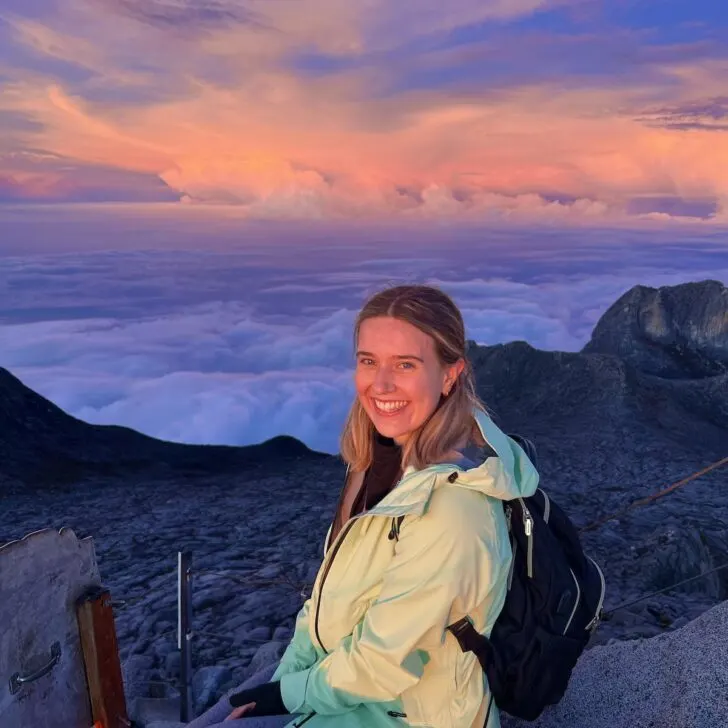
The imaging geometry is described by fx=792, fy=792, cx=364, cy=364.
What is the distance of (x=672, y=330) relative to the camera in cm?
1769

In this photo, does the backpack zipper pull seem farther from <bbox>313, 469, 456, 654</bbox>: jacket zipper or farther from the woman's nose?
the woman's nose

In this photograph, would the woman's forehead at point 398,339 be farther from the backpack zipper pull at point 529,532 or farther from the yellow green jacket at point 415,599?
the backpack zipper pull at point 529,532

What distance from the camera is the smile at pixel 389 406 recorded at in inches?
128

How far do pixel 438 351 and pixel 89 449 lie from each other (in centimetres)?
1197

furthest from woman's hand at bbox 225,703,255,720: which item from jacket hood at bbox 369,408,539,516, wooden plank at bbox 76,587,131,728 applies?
jacket hood at bbox 369,408,539,516

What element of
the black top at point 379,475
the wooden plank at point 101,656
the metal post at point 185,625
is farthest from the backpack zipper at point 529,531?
the metal post at point 185,625

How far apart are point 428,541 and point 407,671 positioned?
19.3 inches

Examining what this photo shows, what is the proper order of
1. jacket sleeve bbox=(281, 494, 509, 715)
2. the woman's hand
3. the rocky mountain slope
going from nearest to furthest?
1. jacket sleeve bbox=(281, 494, 509, 715)
2. the woman's hand
3. the rocky mountain slope

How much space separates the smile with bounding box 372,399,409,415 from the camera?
3.26 m

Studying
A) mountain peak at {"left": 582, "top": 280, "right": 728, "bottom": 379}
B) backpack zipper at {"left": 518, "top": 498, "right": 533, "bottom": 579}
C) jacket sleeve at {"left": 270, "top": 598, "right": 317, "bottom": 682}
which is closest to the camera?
backpack zipper at {"left": 518, "top": 498, "right": 533, "bottom": 579}

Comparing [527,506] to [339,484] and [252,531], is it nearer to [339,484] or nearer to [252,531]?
[252,531]

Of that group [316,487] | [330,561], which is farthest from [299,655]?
[316,487]

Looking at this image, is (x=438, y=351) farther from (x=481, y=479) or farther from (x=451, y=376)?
(x=481, y=479)

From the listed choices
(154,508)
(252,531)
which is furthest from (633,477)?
(154,508)
